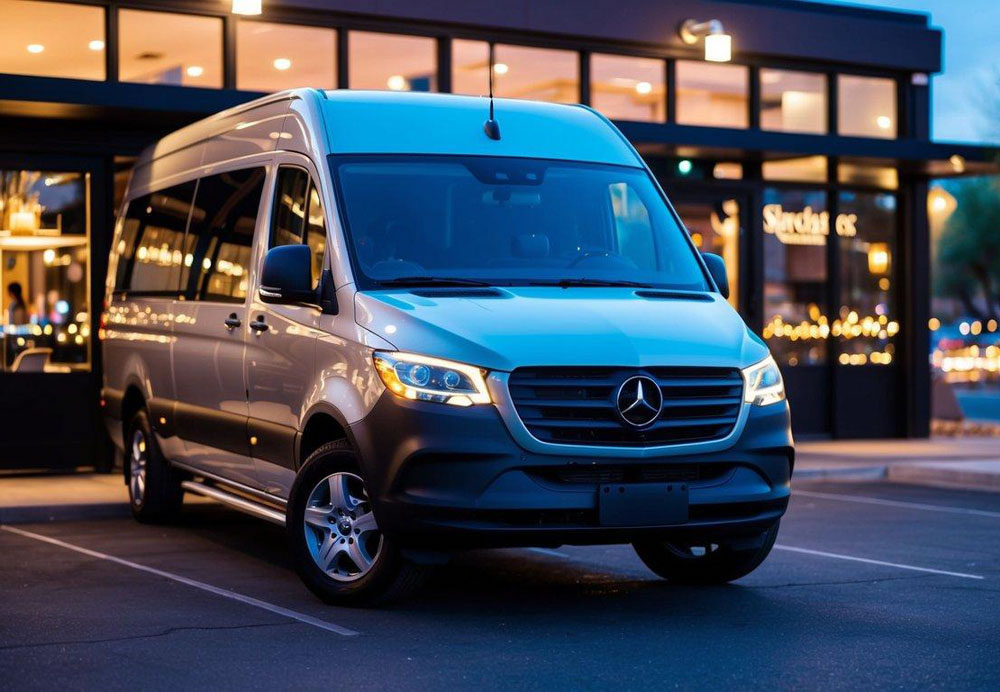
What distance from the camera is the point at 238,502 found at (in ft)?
31.3

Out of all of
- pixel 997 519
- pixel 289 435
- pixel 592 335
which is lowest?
pixel 997 519

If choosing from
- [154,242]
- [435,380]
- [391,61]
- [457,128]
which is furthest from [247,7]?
[435,380]

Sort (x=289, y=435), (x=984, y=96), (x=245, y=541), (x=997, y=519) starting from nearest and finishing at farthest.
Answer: (x=289, y=435) < (x=245, y=541) < (x=997, y=519) < (x=984, y=96)

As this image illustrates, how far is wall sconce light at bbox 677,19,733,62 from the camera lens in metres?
16.5

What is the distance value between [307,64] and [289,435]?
7.91m

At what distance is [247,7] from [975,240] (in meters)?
48.8

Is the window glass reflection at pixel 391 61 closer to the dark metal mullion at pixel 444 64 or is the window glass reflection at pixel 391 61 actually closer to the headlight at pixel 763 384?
the dark metal mullion at pixel 444 64

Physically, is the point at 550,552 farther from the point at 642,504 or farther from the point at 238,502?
the point at 642,504

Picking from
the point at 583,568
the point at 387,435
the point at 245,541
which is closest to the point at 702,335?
the point at 387,435

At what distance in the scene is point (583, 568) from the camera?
9.51m

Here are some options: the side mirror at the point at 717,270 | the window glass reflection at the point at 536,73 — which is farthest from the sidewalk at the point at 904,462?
the side mirror at the point at 717,270

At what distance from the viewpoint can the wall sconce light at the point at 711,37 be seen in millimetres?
16531

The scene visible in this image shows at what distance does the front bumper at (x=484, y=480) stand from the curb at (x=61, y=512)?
16.7ft

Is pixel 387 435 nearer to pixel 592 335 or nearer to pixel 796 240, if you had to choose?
pixel 592 335
